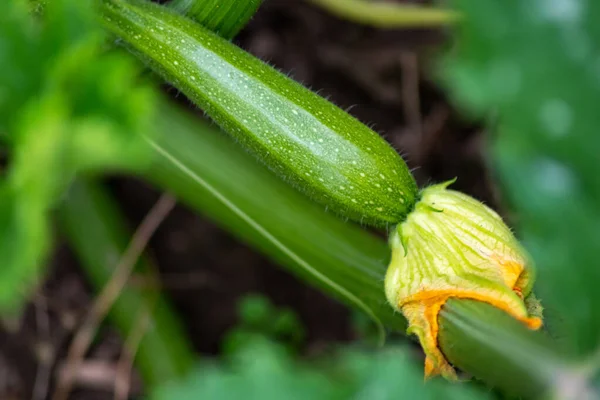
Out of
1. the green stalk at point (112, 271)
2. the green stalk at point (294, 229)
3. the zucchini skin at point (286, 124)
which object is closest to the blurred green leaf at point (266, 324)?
the green stalk at point (112, 271)

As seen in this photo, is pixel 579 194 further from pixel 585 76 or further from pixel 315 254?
pixel 315 254

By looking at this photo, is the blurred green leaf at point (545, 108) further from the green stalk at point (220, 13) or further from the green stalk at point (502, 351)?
the green stalk at point (220, 13)

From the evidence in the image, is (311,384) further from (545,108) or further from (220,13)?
(220,13)

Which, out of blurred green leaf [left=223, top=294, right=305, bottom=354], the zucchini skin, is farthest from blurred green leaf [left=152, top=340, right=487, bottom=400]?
blurred green leaf [left=223, top=294, right=305, bottom=354]

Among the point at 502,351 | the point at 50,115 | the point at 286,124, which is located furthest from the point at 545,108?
the point at 286,124

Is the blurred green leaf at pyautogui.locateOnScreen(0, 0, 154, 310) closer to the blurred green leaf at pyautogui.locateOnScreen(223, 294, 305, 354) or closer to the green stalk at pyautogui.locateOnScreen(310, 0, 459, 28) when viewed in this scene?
the green stalk at pyautogui.locateOnScreen(310, 0, 459, 28)

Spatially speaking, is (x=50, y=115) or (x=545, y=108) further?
(x=50, y=115)

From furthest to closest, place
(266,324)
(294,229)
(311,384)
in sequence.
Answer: (266,324)
(294,229)
(311,384)

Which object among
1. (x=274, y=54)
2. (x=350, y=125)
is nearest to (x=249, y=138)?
(x=350, y=125)

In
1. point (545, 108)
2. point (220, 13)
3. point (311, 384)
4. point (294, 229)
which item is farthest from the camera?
point (294, 229)

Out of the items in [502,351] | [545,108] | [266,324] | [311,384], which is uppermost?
[545,108]
